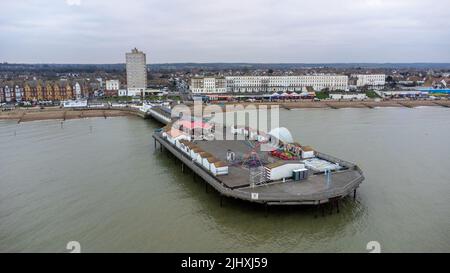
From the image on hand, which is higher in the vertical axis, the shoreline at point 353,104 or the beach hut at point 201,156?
the shoreline at point 353,104

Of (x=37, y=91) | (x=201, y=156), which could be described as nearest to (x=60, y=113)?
(x=37, y=91)

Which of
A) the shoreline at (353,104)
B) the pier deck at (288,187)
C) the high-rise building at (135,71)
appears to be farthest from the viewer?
the high-rise building at (135,71)

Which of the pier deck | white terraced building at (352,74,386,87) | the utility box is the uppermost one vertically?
white terraced building at (352,74,386,87)

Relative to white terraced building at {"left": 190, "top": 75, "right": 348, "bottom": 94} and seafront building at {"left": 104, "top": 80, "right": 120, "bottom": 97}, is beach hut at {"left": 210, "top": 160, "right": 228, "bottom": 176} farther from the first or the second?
white terraced building at {"left": 190, "top": 75, "right": 348, "bottom": 94}

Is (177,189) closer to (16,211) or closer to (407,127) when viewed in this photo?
(16,211)

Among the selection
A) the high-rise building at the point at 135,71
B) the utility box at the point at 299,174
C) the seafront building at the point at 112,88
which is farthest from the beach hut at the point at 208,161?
the high-rise building at the point at 135,71

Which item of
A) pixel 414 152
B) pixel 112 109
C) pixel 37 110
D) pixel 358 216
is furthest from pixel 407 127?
pixel 37 110

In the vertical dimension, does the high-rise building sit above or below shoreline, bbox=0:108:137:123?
above

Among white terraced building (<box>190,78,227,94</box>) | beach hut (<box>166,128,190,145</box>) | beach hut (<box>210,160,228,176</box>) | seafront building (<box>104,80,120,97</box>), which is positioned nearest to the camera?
beach hut (<box>210,160,228,176</box>)

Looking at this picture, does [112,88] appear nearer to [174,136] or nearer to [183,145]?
[174,136]

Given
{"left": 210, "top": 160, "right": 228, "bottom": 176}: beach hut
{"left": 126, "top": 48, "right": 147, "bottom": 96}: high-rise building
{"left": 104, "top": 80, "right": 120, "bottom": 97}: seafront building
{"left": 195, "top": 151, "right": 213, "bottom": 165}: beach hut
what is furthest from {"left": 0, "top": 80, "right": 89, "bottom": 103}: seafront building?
{"left": 210, "top": 160, "right": 228, "bottom": 176}: beach hut

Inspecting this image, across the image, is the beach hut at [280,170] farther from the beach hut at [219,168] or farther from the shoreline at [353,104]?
the shoreline at [353,104]
